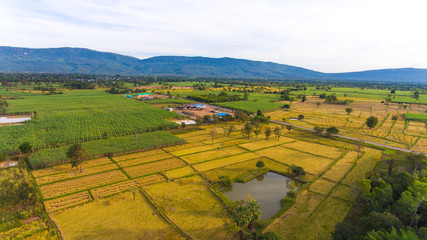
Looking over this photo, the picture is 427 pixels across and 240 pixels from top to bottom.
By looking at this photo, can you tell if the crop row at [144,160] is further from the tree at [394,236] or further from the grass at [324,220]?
the tree at [394,236]

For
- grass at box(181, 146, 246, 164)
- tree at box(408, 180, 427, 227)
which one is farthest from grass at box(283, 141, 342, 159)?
tree at box(408, 180, 427, 227)

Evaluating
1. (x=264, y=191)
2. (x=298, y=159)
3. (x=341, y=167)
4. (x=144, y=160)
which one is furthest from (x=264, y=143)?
(x=144, y=160)

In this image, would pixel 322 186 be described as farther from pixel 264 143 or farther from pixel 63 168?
pixel 63 168

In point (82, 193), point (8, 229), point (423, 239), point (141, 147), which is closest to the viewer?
point (423, 239)

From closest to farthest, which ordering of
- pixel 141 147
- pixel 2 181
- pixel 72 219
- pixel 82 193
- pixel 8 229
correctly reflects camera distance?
pixel 8 229 → pixel 72 219 → pixel 82 193 → pixel 2 181 → pixel 141 147

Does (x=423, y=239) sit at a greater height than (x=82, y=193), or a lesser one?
greater

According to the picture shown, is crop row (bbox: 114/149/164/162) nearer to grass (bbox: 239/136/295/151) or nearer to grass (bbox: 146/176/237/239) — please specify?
grass (bbox: 146/176/237/239)

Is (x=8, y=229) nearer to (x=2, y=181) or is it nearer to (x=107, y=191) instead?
(x=107, y=191)

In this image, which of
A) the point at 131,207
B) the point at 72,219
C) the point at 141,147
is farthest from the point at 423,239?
the point at 141,147
